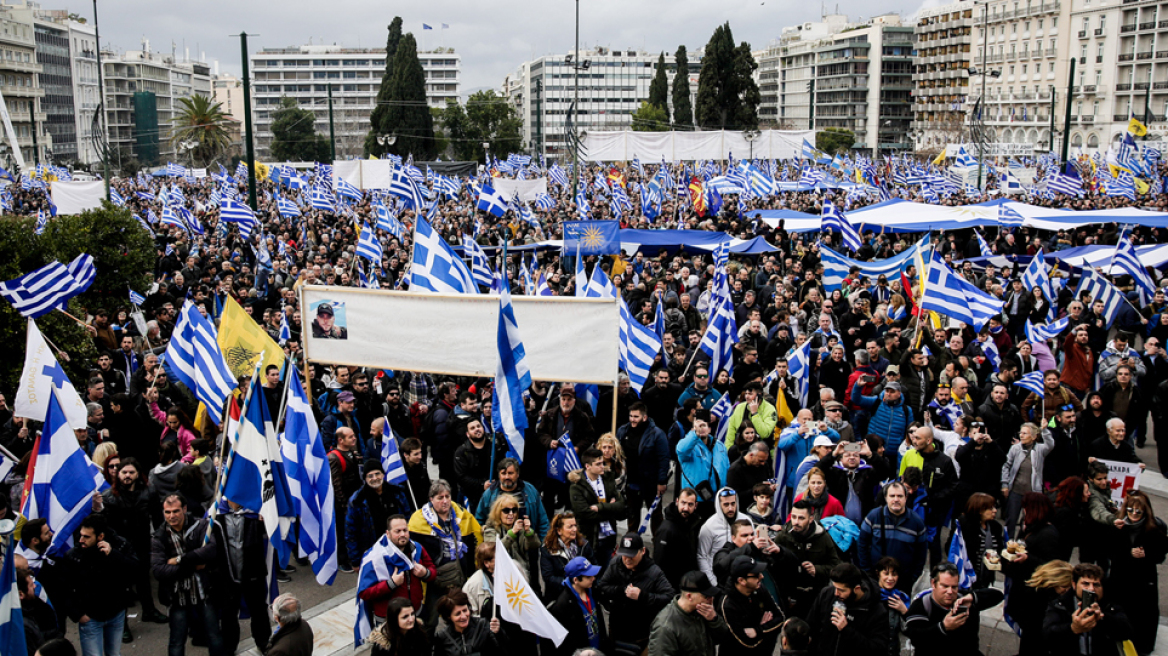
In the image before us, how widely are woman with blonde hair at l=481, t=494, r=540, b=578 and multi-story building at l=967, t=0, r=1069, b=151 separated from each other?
3457 inches

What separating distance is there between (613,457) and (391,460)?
1.63m

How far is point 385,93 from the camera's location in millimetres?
82125

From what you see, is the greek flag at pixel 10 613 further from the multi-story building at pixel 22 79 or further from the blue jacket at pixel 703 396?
the multi-story building at pixel 22 79

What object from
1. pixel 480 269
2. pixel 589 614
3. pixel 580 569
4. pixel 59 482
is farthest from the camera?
pixel 480 269

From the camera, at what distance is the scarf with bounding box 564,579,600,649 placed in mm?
5582

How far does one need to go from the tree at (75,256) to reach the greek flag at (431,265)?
4283 mm

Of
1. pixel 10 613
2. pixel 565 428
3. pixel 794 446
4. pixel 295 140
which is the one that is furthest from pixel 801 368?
pixel 295 140

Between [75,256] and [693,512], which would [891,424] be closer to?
[693,512]

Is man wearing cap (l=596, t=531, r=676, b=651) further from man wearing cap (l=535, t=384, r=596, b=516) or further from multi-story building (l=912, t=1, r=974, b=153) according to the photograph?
multi-story building (l=912, t=1, r=974, b=153)

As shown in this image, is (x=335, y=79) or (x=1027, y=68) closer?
(x=1027, y=68)

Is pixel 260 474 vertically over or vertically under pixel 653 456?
over

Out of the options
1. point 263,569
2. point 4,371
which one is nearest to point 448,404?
point 263,569

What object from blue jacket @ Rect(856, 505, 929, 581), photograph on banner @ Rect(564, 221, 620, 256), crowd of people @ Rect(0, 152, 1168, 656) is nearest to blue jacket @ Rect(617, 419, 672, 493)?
crowd of people @ Rect(0, 152, 1168, 656)

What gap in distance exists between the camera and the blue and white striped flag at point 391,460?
6957 mm
